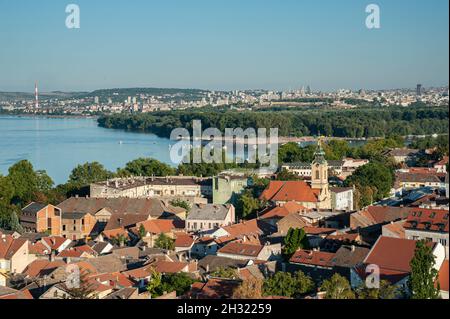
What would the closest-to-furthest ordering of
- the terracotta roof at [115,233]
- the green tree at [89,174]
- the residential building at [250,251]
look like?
the residential building at [250,251], the terracotta roof at [115,233], the green tree at [89,174]

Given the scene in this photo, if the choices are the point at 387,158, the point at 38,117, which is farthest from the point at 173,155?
the point at 38,117

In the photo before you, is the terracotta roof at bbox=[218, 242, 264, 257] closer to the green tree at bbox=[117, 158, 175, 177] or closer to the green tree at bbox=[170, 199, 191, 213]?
the green tree at bbox=[170, 199, 191, 213]

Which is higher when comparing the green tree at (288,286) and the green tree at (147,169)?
the green tree at (288,286)

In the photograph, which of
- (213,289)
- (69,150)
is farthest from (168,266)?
(69,150)

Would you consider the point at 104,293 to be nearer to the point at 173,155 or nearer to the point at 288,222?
the point at 288,222

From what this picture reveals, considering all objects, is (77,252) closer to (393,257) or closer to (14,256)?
(14,256)

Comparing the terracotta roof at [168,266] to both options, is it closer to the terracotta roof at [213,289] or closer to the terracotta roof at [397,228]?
the terracotta roof at [213,289]

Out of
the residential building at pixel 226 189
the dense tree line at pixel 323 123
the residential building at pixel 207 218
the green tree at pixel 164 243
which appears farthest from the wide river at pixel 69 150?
the green tree at pixel 164 243
